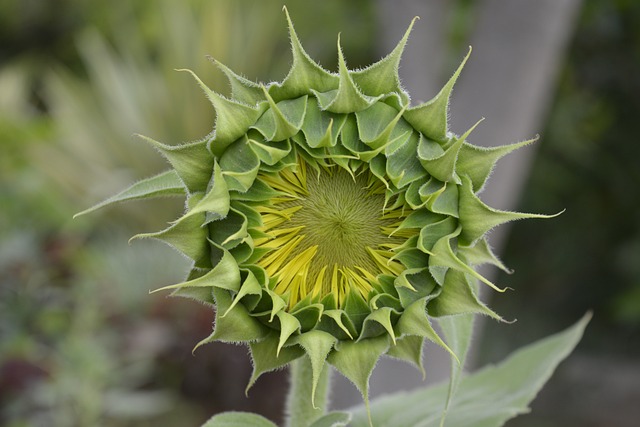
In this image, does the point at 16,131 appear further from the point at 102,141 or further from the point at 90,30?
the point at 90,30

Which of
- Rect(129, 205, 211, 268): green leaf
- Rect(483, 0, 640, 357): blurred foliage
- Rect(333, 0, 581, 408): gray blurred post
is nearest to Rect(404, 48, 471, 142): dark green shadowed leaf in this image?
Rect(129, 205, 211, 268): green leaf

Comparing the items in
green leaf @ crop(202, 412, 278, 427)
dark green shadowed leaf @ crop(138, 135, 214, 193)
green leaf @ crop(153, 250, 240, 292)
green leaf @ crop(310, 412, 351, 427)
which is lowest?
green leaf @ crop(310, 412, 351, 427)

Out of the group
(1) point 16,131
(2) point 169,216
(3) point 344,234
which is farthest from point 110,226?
(3) point 344,234

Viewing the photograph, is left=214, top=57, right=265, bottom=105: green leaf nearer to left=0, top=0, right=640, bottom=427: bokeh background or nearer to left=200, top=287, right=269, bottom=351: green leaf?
left=200, top=287, right=269, bottom=351: green leaf

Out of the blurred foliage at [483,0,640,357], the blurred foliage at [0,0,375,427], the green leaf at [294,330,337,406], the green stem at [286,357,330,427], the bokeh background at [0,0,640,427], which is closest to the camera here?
the green leaf at [294,330,337,406]

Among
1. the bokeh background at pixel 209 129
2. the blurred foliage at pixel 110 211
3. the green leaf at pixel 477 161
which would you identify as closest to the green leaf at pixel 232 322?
the green leaf at pixel 477 161
